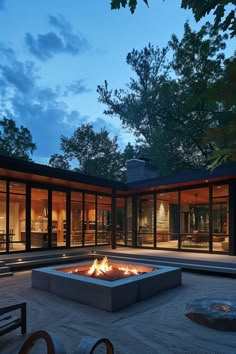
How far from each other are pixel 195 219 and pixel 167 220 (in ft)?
4.72

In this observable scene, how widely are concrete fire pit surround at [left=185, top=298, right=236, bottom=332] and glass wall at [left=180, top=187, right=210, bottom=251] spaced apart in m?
6.93

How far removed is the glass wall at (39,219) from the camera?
12641 millimetres

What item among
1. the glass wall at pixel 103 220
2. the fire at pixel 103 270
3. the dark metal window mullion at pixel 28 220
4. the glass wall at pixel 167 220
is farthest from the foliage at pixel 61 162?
the fire at pixel 103 270

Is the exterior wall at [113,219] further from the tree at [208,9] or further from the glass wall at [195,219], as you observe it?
the tree at [208,9]

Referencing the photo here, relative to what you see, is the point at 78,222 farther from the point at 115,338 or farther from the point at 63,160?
the point at 63,160

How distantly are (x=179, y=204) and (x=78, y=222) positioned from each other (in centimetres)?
510

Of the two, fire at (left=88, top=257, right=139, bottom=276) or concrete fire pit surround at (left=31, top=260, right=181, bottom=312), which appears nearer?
concrete fire pit surround at (left=31, top=260, right=181, bottom=312)

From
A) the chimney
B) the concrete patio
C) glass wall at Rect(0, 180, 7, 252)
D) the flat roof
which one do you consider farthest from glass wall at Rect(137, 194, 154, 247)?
the concrete patio

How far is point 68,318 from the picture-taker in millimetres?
5238

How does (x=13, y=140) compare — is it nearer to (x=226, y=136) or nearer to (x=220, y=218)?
(x=220, y=218)

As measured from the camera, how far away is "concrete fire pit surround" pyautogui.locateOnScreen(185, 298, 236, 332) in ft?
15.4

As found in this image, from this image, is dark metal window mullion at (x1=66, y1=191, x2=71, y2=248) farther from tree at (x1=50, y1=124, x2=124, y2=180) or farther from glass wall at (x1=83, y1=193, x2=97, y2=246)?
tree at (x1=50, y1=124, x2=124, y2=180)

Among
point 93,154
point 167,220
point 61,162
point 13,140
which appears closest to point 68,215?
point 167,220

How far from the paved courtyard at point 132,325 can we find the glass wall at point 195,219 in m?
5.39
